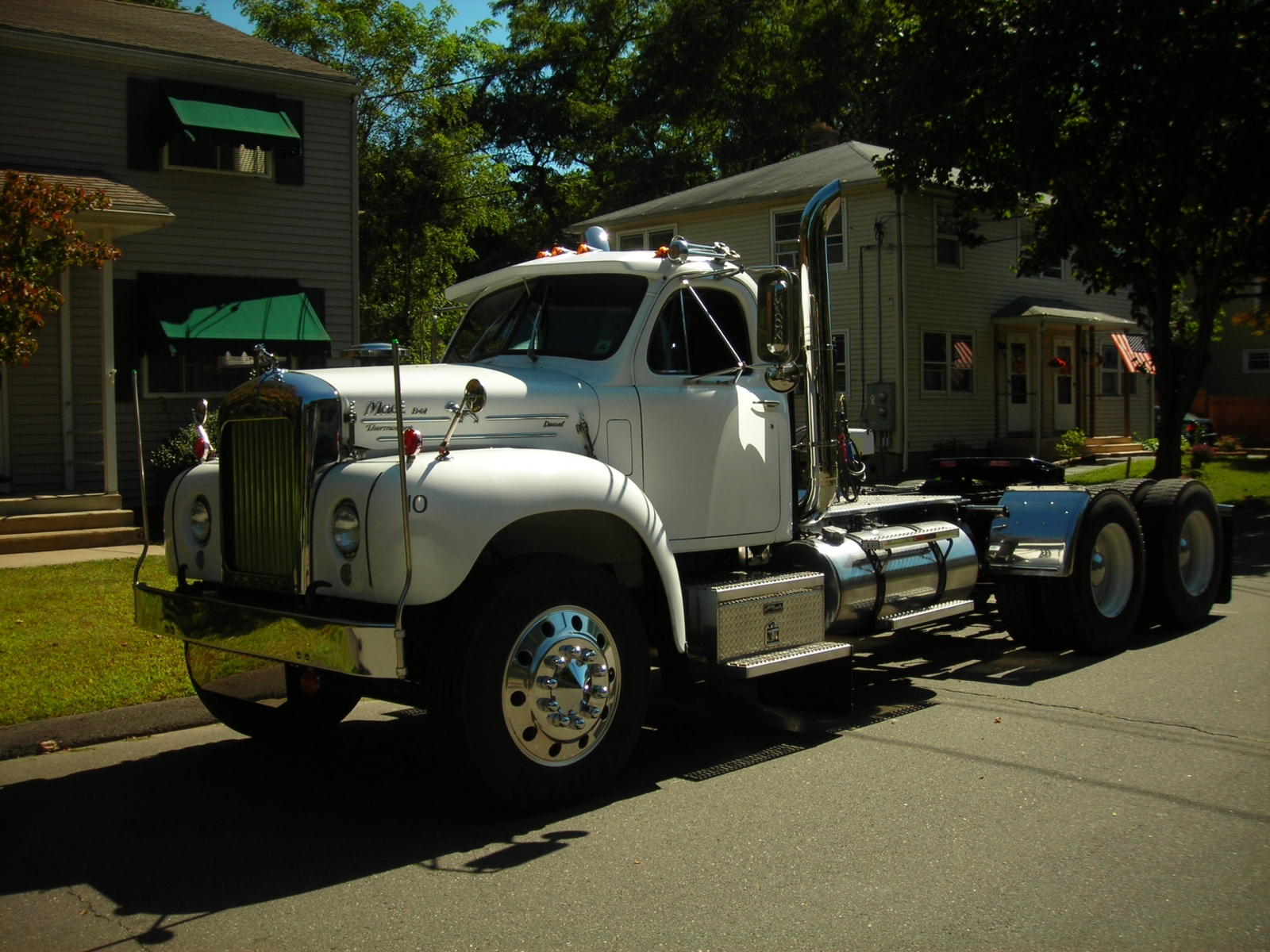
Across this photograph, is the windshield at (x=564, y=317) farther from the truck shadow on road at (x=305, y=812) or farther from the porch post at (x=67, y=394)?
the porch post at (x=67, y=394)

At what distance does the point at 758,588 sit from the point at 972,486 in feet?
13.6

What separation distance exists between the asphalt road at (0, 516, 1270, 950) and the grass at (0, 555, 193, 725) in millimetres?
583

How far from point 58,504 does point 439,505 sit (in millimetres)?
11341

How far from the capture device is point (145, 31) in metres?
17.6

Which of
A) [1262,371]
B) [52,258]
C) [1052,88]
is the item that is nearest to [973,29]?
[1052,88]

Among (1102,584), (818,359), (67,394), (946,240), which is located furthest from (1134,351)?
(818,359)

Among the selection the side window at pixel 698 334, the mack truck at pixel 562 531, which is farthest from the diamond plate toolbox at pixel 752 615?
the side window at pixel 698 334

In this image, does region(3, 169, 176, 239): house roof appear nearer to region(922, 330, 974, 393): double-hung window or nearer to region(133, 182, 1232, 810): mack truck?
region(133, 182, 1232, 810): mack truck

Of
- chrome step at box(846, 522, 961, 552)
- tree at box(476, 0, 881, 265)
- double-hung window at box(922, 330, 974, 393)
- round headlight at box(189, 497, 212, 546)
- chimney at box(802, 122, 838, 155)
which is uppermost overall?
tree at box(476, 0, 881, 265)

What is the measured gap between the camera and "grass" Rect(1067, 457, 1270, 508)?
20500mm

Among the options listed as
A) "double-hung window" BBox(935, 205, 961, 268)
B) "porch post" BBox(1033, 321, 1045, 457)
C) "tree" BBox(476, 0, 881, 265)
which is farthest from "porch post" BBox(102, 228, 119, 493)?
"tree" BBox(476, 0, 881, 265)

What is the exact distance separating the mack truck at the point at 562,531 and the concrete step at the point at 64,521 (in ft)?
28.7

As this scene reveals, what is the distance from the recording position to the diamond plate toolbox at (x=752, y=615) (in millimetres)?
5641

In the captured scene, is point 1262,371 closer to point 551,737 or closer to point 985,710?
point 985,710
